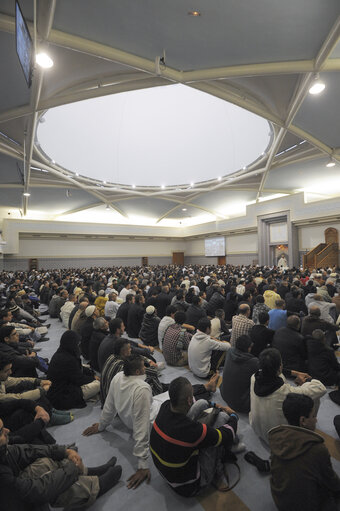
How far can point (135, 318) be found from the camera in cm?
557

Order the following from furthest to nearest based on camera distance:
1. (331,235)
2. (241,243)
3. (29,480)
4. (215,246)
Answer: (215,246), (241,243), (331,235), (29,480)

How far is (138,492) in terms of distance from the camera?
200 centimetres

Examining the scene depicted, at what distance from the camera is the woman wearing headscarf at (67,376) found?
2986mm

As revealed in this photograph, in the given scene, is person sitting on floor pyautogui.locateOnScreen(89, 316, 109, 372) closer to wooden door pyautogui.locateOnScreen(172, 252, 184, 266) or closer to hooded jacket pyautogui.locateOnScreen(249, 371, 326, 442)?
hooded jacket pyautogui.locateOnScreen(249, 371, 326, 442)

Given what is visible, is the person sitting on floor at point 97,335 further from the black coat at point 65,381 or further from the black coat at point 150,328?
the black coat at point 150,328

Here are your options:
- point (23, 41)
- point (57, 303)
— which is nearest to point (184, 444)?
point (23, 41)

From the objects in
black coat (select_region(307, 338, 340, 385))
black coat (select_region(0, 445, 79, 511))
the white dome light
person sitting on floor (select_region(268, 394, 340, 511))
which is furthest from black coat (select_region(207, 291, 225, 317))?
the white dome light

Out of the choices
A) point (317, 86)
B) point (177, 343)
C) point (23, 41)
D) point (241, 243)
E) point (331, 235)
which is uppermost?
point (317, 86)

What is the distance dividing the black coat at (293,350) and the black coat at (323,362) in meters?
0.14

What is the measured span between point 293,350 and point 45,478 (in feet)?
10.1

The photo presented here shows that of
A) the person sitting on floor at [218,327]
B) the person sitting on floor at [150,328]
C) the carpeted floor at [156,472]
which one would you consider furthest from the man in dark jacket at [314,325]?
the person sitting on floor at [150,328]

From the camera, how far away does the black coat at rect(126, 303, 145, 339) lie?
18.2 ft

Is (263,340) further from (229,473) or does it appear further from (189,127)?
(189,127)

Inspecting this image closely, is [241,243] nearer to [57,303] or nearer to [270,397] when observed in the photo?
[57,303]
